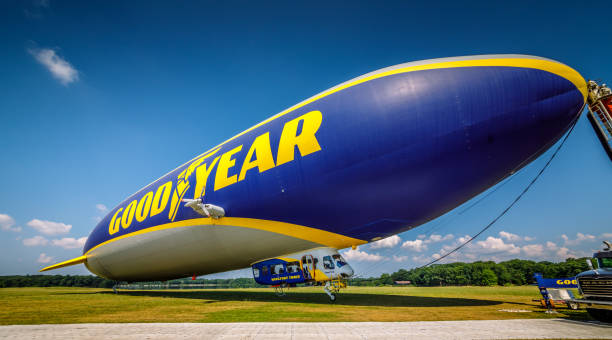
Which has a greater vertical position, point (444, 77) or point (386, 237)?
point (444, 77)

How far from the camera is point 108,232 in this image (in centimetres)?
2453

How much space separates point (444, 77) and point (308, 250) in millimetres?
9490

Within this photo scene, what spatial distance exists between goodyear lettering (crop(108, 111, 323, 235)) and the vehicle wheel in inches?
377

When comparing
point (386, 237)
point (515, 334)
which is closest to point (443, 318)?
point (515, 334)

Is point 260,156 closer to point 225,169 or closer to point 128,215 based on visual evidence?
point 225,169

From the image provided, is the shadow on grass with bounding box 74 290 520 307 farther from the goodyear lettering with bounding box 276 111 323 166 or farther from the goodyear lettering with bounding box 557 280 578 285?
the goodyear lettering with bounding box 276 111 323 166

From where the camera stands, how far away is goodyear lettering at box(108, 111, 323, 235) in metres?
12.4

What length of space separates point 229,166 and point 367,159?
7727 mm

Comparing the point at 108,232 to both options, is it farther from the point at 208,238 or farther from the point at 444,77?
the point at 444,77

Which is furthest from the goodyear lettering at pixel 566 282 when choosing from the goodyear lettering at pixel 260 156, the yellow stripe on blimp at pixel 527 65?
the goodyear lettering at pixel 260 156

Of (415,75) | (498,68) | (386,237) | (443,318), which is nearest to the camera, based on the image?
(443,318)

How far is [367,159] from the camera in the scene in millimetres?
10805

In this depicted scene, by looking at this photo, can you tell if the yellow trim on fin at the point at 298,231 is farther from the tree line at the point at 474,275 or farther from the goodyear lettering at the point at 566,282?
the tree line at the point at 474,275

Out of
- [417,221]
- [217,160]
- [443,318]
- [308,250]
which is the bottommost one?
[443,318]
